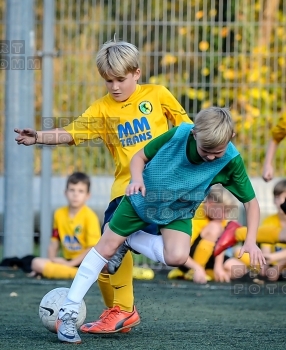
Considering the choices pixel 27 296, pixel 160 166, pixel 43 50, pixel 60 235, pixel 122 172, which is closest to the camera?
pixel 160 166

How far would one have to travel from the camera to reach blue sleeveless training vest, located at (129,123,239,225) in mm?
4270

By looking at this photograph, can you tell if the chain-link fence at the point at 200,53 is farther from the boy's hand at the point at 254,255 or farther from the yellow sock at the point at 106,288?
the boy's hand at the point at 254,255

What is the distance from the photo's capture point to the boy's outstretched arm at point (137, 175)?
3.98 metres

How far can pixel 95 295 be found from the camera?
21.3 ft

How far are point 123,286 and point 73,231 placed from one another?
10.7ft

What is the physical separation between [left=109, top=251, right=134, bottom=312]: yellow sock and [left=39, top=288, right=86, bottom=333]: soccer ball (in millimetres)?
275

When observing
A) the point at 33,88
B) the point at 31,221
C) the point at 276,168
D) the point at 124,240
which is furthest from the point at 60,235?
the point at 124,240

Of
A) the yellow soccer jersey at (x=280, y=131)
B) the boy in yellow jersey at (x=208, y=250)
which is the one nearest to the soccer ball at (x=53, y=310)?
the yellow soccer jersey at (x=280, y=131)

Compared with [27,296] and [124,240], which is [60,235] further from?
[124,240]

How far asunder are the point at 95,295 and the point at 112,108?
2.07 m

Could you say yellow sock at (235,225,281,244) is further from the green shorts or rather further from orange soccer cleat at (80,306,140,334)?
the green shorts

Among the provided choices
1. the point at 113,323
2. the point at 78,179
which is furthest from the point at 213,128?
the point at 78,179

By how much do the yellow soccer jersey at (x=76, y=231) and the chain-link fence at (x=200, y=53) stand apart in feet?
2.33

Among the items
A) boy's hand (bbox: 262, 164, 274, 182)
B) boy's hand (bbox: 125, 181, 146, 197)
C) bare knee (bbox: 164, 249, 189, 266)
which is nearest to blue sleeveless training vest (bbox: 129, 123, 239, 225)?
bare knee (bbox: 164, 249, 189, 266)
